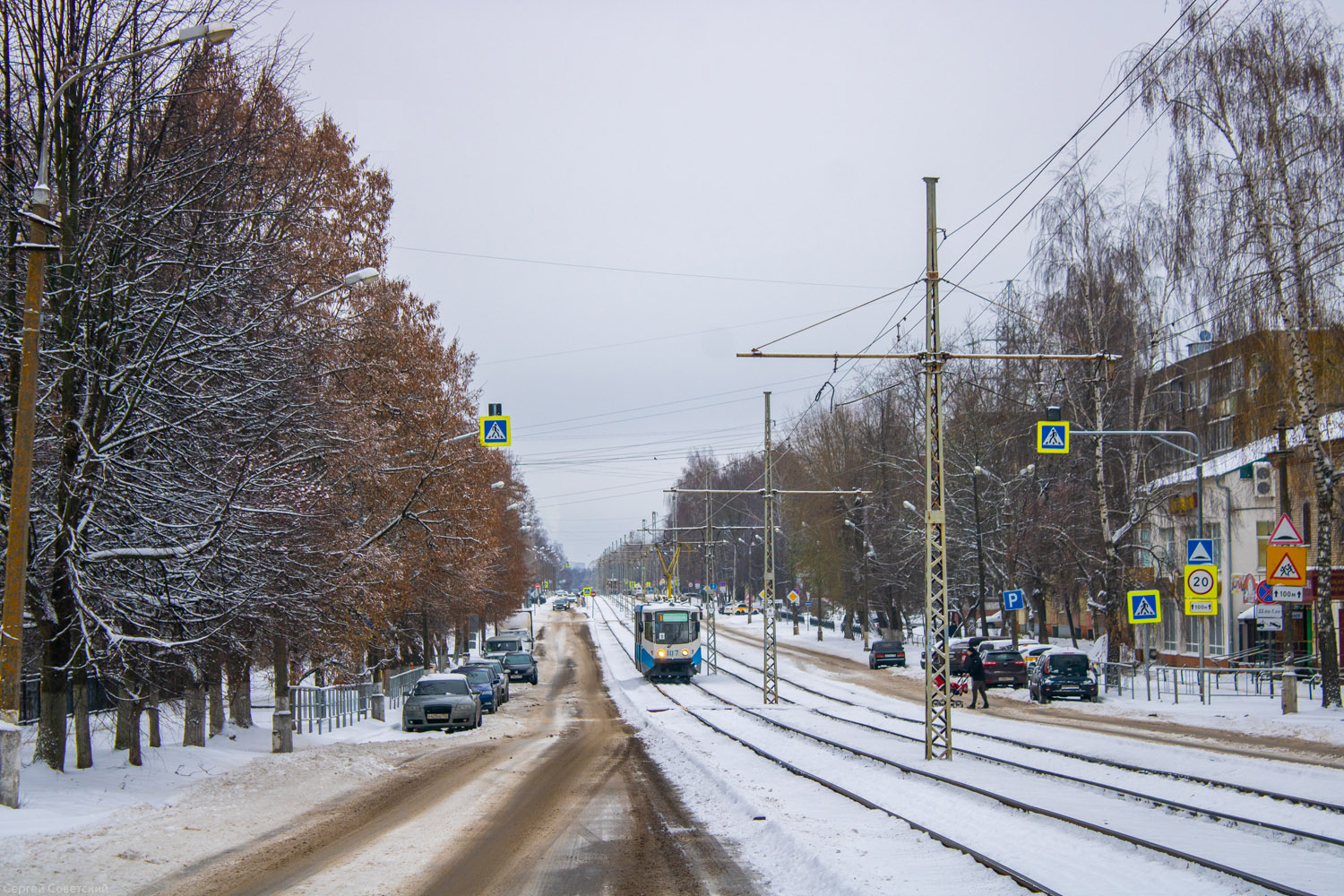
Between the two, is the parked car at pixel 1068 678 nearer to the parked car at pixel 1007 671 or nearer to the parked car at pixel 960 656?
the parked car at pixel 960 656

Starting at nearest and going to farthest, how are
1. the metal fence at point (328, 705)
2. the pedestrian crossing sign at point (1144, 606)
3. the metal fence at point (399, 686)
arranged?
the metal fence at point (328, 705) < the pedestrian crossing sign at point (1144, 606) < the metal fence at point (399, 686)

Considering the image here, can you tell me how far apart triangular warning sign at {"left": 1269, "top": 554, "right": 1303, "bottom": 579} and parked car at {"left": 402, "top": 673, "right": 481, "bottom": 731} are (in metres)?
20.0

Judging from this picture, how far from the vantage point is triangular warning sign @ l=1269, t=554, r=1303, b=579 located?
25.1 m

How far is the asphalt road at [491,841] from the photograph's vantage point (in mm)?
10695

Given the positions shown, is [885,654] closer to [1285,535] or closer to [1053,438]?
[1053,438]

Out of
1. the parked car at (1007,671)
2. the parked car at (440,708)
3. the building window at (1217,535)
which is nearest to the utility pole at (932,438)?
the parked car at (440,708)

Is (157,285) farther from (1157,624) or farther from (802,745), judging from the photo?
(1157,624)

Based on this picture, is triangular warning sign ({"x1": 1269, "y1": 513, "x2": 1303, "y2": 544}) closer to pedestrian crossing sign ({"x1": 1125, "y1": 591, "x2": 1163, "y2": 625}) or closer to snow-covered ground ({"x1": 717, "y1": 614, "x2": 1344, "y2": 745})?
snow-covered ground ({"x1": 717, "y1": 614, "x2": 1344, "y2": 745})

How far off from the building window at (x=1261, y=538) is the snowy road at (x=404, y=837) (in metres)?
31.3

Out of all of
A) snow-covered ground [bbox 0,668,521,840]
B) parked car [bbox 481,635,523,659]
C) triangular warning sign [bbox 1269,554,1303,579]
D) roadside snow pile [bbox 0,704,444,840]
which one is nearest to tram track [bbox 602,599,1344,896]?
triangular warning sign [bbox 1269,554,1303,579]

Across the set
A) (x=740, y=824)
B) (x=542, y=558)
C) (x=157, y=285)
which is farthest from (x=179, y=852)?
(x=542, y=558)

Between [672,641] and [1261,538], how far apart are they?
77.8 feet

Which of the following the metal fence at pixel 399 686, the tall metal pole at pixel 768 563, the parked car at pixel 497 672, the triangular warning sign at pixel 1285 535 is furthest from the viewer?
the parked car at pixel 497 672

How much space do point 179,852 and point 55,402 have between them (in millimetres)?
6691
